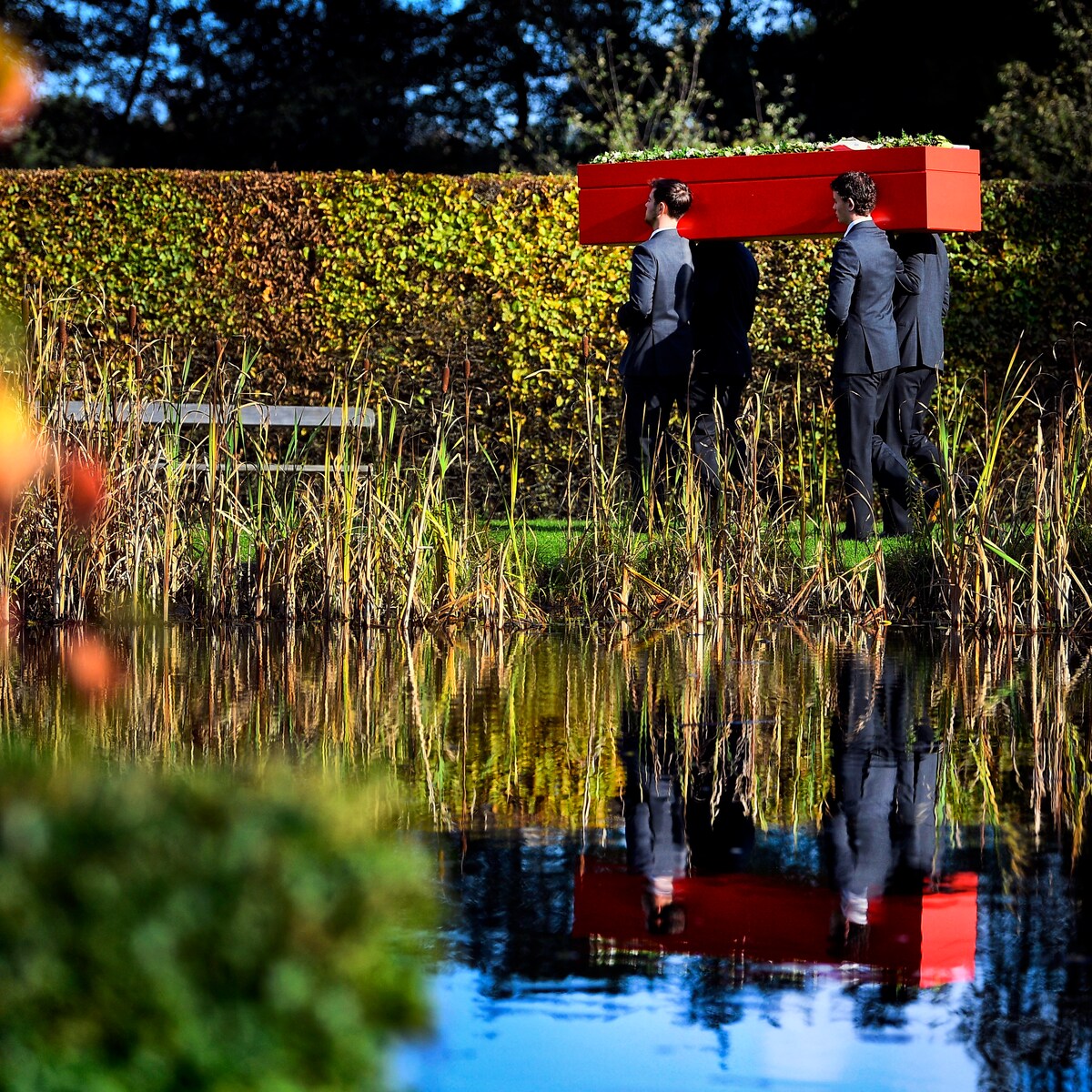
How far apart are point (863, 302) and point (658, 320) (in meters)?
1.11

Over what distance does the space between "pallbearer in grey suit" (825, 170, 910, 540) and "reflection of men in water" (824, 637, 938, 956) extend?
3.19 m

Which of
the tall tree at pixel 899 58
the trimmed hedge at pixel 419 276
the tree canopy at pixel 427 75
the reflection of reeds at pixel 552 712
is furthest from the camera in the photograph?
the tree canopy at pixel 427 75

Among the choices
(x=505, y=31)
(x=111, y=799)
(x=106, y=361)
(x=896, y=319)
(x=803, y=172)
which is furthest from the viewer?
(x=505, y=31)

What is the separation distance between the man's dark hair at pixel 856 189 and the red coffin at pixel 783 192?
0.14m

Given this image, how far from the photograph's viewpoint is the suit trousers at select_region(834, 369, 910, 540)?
9578 millimetres

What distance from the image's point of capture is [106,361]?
7469mm

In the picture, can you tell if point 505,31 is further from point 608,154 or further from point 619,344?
point 608,154

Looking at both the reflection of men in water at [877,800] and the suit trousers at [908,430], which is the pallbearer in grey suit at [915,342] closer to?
the suit trousers at [908,430]

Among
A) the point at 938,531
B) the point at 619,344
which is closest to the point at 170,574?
the point at 938,531

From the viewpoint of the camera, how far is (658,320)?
30.9 ft

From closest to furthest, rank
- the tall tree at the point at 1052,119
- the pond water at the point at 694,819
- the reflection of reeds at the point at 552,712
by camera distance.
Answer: the pond water at the point at 694,819
the reflection of reeds at the point at 552,712
the tall tree at the point at 1052,119

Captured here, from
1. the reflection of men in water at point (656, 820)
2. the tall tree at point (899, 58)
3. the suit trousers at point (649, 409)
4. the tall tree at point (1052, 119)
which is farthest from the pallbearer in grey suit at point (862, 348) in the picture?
the tall tree at point (899, 58)

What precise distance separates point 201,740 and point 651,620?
315 cm

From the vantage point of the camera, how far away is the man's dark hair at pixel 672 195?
29.4 feet
